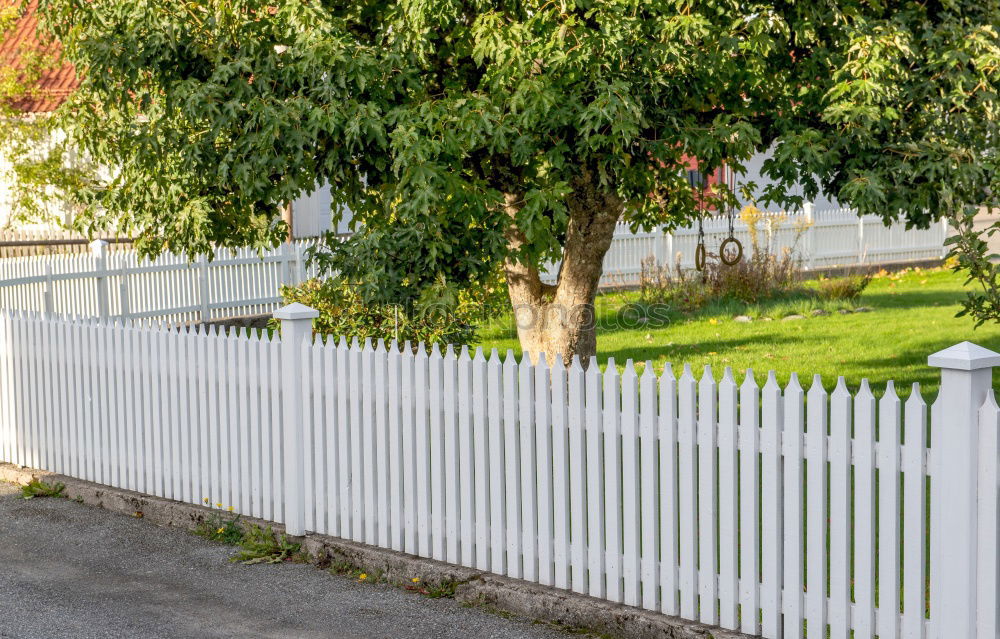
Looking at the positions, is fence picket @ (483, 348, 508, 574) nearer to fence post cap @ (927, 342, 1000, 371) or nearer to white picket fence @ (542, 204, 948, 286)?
fence post cap @ (927, 342, 1000, 371)

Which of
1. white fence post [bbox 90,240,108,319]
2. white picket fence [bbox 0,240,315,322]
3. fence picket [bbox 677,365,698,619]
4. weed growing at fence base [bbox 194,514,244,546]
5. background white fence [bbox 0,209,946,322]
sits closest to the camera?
fence picket [bbox 677,365,698,619]

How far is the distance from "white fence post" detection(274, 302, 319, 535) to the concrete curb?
0.17 meters

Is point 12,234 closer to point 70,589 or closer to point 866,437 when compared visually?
point 70,589

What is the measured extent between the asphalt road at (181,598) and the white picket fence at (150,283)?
7.86 m

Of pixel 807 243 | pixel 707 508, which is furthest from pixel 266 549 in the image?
pixel 807 243

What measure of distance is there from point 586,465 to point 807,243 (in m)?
17.9

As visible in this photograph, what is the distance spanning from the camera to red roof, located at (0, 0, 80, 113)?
22375 mm

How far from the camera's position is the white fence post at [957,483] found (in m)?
4.42

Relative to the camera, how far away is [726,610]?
5188 millimetres

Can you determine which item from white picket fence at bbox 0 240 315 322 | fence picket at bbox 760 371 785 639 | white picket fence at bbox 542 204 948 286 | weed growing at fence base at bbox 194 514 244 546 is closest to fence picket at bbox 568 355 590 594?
fence picket at bbox 760 371 785 639

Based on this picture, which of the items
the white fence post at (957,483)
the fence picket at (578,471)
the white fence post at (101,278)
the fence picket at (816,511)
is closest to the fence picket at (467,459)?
the fence picket at (578,471)

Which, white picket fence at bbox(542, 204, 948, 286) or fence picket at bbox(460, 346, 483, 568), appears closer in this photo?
fence picket at bbox(460, 346, 483, 568)

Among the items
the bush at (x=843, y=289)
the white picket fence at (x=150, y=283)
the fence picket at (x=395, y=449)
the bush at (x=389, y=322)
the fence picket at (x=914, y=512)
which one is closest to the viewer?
the fence picket at (x=914, y=512)

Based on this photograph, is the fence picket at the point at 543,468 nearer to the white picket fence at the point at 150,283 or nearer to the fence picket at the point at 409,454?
the fence picket at the point at 409,454
